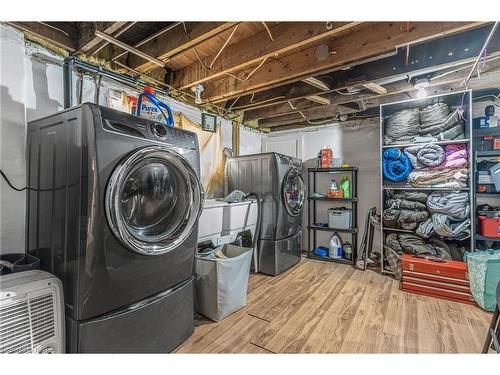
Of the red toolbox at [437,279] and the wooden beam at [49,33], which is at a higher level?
the wooden beam at [49,33]

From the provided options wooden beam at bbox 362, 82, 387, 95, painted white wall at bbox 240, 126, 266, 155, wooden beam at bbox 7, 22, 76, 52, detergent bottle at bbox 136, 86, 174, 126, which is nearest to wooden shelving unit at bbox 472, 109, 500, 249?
wooden beam at bbox 362, 82, 387, 95

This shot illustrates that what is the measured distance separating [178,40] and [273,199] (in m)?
1.99

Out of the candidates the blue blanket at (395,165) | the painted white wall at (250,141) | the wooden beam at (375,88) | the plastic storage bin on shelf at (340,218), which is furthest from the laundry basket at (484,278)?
the painted white wall at (250,141)

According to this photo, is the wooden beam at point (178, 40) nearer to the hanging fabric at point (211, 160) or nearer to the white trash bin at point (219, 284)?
the hanging fabric at point (211, 160)

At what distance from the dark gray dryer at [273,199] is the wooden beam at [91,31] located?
2009mm

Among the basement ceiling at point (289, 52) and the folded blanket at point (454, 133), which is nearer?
the basement ceiling at point (289, 52)

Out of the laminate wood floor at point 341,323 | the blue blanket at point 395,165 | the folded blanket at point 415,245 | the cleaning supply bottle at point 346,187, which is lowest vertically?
the laminate wood floor at point 341,323

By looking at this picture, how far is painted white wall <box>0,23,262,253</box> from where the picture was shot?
5.19 feet

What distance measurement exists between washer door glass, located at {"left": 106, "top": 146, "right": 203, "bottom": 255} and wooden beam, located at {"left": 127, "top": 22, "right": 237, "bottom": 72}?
891mm

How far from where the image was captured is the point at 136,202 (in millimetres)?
1553

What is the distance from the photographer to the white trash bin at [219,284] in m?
1.97

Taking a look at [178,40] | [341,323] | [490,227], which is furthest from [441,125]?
[178,40]

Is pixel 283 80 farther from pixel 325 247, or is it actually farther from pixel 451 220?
pixel 325 247
